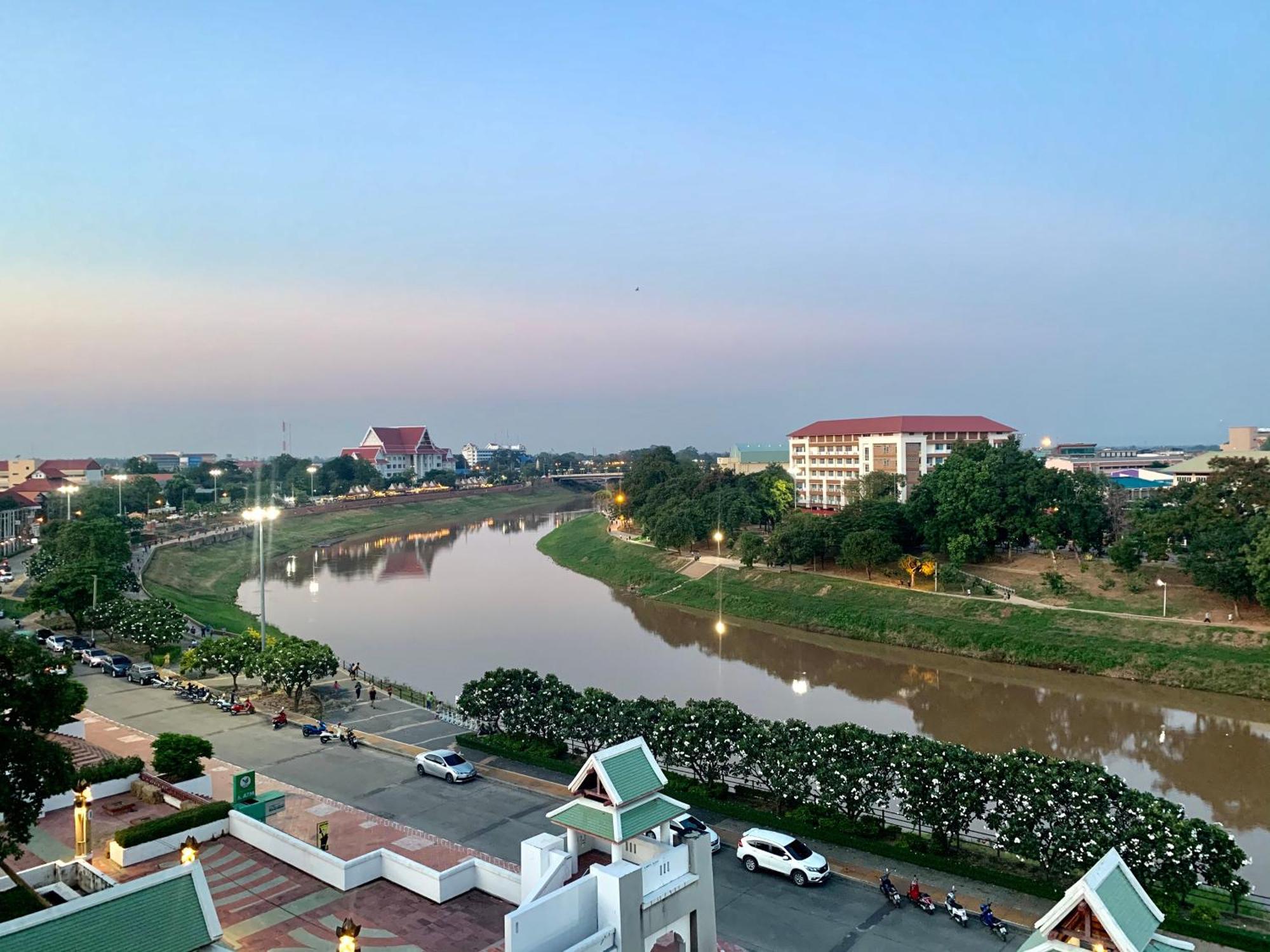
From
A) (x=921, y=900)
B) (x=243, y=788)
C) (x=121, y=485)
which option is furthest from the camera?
(x=121, y=485)

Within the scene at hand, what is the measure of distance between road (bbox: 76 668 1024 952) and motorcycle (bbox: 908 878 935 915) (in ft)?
0.55

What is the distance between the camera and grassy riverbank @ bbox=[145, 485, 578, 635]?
47688 millimetres

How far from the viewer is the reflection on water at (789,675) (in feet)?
83.0

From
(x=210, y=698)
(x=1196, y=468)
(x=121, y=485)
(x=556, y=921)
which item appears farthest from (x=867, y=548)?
(x=121, y=485)

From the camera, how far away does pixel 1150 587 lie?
3756 cm

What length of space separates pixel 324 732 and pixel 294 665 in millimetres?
3365

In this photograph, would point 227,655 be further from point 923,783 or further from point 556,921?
point 923,783

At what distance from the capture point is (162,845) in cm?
1516

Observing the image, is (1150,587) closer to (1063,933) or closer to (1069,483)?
(1069,483)

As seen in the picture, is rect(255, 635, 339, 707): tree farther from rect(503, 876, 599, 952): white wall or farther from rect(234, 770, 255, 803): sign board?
rect(503, 876, 599, 952): white wall

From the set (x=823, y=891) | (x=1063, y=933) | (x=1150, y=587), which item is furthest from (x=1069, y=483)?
(x=1063, y=933)

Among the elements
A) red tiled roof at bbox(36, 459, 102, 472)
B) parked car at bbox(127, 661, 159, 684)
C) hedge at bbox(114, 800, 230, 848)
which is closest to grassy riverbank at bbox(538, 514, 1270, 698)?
parked car at bbox(127, 661, 159, 684)

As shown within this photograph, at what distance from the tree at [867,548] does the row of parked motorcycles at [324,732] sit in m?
28.1

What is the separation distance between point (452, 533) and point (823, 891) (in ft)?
254
